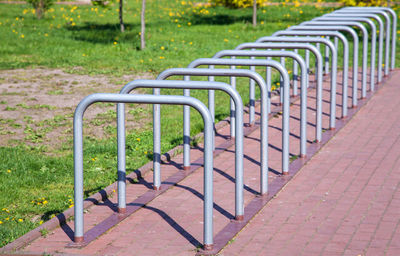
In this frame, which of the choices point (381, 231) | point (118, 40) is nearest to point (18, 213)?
point (381, 231)

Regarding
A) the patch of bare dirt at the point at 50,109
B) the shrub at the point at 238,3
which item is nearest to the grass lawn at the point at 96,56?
the patch of bare dirt at the point at 50,109

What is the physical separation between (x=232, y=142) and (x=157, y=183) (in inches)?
73.3

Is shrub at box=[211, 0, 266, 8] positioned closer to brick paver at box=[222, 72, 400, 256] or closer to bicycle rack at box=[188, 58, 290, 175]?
brick paver at box=[222, 72, 400, 256]

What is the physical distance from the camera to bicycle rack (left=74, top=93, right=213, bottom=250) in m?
5.10

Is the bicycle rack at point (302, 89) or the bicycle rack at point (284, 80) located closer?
the bicycle rack at point (284, 80)

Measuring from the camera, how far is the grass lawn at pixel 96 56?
22.1ft

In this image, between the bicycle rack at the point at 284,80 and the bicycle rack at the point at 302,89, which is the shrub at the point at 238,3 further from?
the bicycle rack at the point at 284,80

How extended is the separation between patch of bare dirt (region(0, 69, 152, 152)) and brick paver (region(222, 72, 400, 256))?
9.11 ft

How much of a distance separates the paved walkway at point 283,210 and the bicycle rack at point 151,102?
0.57ft

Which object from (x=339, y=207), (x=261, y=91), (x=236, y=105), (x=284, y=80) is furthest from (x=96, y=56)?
(x=236, y=105)

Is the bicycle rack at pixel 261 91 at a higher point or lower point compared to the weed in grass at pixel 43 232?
higher

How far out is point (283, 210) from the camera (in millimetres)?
6027

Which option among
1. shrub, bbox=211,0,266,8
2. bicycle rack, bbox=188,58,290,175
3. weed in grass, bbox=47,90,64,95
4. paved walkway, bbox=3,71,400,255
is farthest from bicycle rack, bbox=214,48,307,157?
shrub, bbox=211,0,266,8

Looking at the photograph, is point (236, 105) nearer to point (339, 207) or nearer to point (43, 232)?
point (339, 207)
